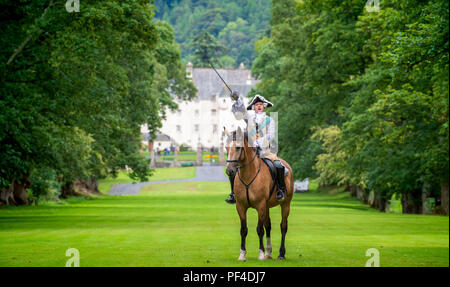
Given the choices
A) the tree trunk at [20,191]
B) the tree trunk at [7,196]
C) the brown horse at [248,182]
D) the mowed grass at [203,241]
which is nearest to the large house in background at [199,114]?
the tree trunk at [20,191]

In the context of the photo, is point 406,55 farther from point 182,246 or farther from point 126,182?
point 126,182

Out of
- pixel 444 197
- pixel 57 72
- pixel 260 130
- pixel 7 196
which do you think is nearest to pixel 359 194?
pixel 444 197

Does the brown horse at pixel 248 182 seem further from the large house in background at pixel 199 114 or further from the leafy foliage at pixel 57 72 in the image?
the large house in background at pixel 199 114

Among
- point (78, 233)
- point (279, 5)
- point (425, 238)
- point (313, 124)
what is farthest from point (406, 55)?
point (279, 5)

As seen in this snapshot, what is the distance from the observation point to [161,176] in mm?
122375

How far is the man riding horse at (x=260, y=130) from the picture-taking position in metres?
17.7

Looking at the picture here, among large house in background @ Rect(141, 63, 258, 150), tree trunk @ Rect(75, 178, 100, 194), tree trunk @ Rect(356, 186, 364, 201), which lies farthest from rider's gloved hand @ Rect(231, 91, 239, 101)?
large house in background @ Rect(141, 63, 258, 150)

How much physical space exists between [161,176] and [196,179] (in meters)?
8.51

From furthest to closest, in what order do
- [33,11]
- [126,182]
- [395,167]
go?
1. [126,182]
2. [395,167]
3. [33,11]

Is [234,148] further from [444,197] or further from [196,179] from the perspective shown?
[196,179]

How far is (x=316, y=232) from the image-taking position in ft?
101

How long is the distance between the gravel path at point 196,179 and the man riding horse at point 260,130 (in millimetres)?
72699

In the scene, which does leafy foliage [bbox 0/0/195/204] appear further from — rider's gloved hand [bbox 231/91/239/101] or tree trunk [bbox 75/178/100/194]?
tree trunk [bbox 75/178/100/194]
